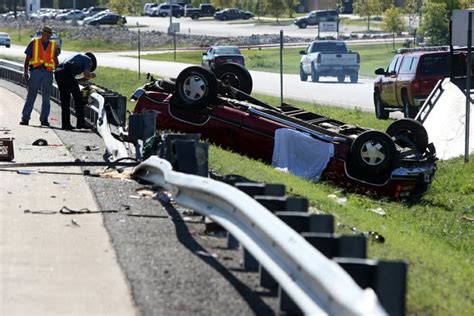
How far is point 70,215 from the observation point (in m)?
11.5

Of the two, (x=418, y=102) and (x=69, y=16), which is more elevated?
(x=69, y=16)

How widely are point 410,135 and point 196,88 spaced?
320 cm

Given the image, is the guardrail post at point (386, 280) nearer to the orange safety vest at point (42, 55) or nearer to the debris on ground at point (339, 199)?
the debris on ground at point (339, 199)

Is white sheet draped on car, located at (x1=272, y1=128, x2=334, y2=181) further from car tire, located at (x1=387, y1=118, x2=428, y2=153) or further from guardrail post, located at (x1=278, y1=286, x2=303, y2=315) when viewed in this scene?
guardrail post, located at (x1=278, y1=286, x2=303, y2=315)

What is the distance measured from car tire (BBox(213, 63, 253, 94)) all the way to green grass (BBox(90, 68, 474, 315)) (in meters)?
3.52

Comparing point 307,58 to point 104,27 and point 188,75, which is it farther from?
point 104,27

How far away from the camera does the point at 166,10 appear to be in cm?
14212

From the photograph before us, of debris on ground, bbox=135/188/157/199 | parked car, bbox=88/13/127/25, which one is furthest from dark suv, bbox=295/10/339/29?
debris on ground, bbox=135/188/157/199

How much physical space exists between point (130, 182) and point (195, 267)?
5283 mm

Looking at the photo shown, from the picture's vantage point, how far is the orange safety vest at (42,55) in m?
23.0

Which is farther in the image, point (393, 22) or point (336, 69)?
point (393, 22)

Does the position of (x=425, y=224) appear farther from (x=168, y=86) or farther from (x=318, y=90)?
(x=318, y=90)

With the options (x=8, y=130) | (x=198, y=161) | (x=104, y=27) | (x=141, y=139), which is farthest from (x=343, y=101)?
(x=104, y=27)

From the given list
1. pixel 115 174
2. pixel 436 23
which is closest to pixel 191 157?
pixel 115 174
